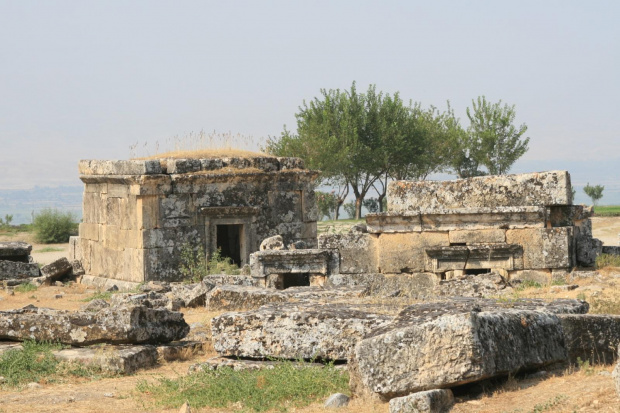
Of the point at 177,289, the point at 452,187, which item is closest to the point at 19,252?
the point at 177,289

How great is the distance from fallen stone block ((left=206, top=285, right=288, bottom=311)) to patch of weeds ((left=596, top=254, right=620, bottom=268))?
4.55 metres

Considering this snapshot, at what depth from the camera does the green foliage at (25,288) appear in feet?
59.6

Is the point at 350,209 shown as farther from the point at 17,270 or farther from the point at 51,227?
the point at 17,270

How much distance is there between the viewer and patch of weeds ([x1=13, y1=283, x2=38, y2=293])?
18.2m

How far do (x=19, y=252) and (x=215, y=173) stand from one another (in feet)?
18.9

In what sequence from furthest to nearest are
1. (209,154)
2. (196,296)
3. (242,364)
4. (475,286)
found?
(209,154) → (196,296) → (475,286) → (242,364)

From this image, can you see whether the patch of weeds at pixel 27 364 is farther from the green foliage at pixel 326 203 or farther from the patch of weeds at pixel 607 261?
the green foliage at pixel 326 203

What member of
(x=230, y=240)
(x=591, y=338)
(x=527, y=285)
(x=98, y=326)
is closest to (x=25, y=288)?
(x=230, y=240)

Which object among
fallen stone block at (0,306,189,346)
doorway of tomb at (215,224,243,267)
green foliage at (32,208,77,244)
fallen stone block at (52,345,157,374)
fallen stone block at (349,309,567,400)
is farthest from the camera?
green foliage at (32,208,77,244)

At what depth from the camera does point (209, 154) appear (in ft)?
66.8

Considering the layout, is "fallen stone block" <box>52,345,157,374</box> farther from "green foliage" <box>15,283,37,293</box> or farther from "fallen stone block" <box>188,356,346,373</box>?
"green foliage" <box>15,283,37,293</box>

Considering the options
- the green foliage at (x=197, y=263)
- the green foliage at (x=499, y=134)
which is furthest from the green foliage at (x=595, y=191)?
the green foliage at (x=197, y=263)

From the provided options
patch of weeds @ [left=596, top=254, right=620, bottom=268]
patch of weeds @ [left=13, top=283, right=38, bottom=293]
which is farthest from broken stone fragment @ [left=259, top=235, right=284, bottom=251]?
patch of weeds @ [left=13, top=283, right=38, bottom=293]

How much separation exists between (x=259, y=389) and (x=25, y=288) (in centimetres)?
1299
